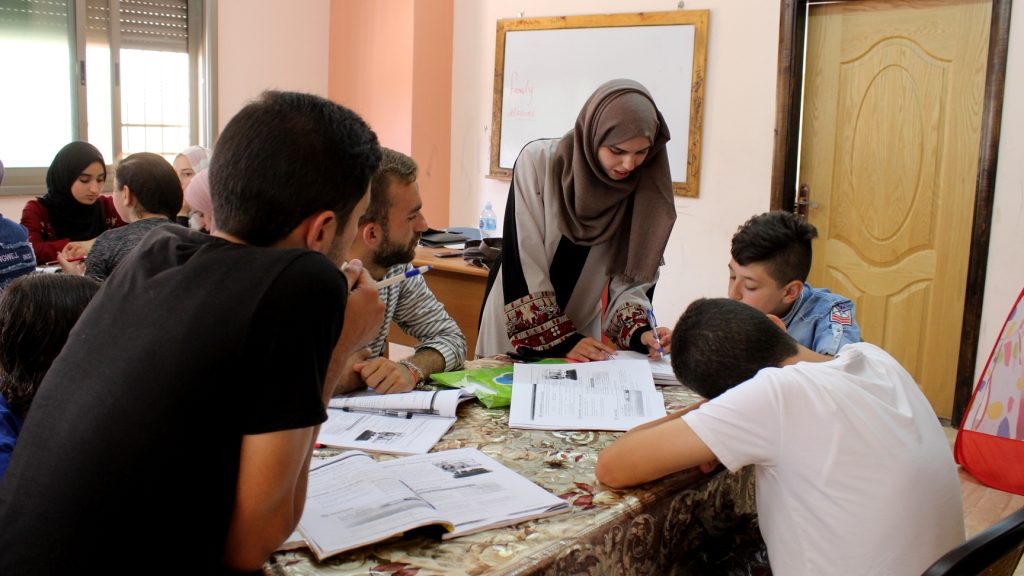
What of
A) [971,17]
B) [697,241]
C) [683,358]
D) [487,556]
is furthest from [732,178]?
[487,556]

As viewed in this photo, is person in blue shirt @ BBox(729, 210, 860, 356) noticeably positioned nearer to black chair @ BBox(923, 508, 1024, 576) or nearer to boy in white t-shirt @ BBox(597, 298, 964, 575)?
boy in white t-shirt @ BBox(597, 298, 964, 575)

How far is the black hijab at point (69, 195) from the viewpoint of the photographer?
3.91 m

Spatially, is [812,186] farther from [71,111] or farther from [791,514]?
[71,111]

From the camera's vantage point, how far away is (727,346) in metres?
1.39

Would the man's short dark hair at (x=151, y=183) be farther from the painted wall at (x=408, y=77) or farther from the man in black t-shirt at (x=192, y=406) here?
the painted wall at (x=408, y=77)

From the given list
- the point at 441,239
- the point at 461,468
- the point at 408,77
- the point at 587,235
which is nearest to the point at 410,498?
the point at 461,468

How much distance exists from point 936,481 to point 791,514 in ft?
0.70

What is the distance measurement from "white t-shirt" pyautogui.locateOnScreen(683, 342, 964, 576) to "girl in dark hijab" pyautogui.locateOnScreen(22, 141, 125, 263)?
3.45 meters

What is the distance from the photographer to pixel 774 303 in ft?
7.02

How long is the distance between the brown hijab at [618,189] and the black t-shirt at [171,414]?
4.44ft

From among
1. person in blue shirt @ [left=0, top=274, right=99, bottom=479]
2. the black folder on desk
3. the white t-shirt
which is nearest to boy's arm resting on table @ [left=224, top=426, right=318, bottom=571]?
person in blue shirt @ [left=0, top=274, right=99, bottom=479]

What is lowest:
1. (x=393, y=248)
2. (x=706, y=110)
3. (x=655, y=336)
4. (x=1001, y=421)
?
(x=1001, y=421)

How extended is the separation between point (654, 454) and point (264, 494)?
616 mm

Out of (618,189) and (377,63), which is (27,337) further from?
(377,63)
